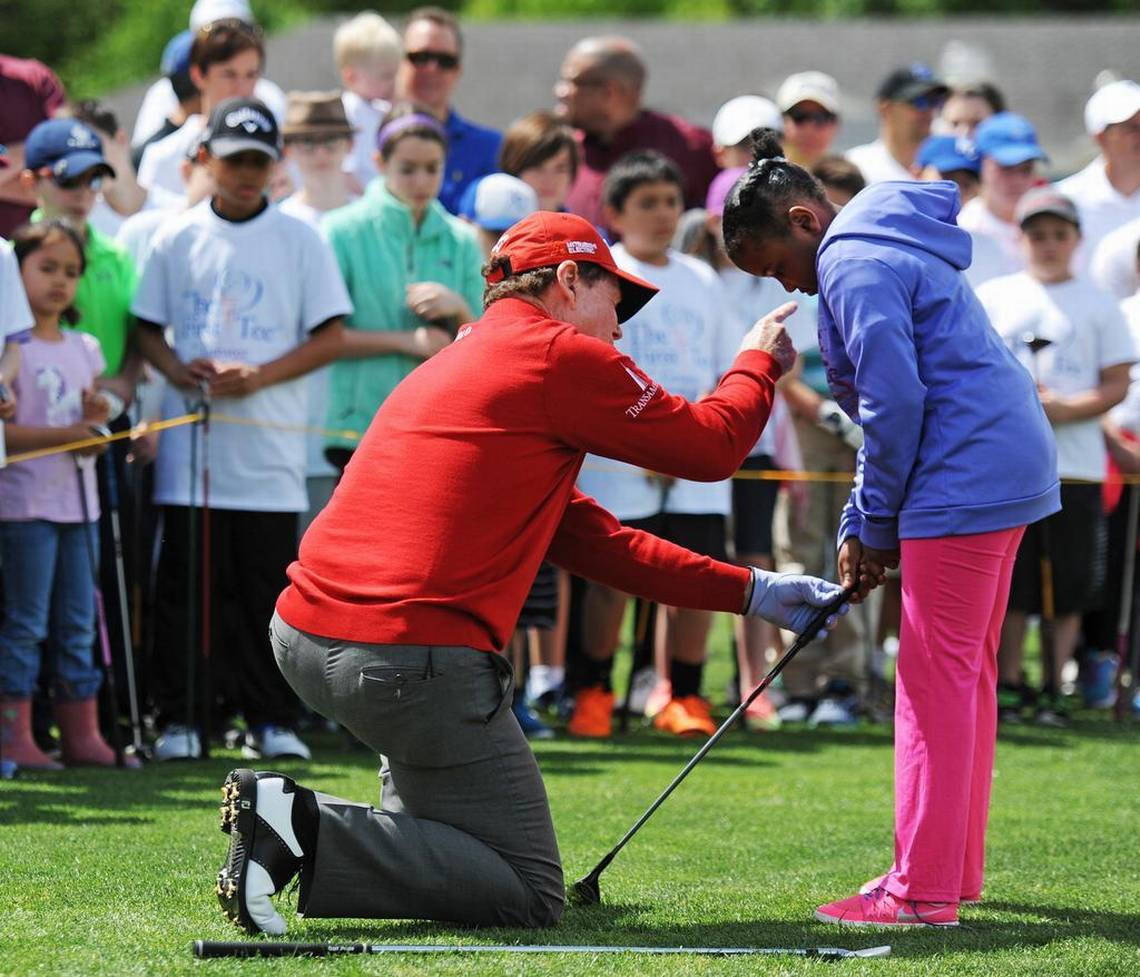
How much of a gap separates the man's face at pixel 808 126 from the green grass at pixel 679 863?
369 centimetres

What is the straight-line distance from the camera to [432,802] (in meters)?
4.79

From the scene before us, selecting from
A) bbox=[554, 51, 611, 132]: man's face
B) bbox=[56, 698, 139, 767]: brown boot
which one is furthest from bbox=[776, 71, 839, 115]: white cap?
bbox=[56, 698, 139, 767]: brown boot

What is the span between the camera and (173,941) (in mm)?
4445

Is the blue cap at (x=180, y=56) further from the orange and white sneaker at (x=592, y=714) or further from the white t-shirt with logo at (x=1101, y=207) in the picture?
the white t-shirt with logo at (x=1101, y=207)

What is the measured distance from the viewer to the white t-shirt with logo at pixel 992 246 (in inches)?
396

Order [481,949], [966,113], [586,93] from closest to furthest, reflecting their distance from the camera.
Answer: [481,949] → [586,93] → [966,113]

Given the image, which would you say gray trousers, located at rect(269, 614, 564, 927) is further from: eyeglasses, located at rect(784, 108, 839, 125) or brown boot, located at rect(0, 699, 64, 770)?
eyeglasses, located at rect(784, 108, 839, 125)

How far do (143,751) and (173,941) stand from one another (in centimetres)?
332

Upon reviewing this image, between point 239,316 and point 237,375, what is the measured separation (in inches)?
10.0

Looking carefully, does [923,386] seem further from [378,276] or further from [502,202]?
[502,202]

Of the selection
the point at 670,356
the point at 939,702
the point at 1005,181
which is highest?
the point at 1005,181

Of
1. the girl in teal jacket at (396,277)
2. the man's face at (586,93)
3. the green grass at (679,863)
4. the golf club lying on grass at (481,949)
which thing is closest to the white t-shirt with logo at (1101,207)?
the man's face at (586,93)

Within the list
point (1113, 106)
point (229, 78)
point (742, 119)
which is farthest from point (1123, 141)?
point (229, 78)

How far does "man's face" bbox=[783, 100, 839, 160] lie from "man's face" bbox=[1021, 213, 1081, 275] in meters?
1.63
